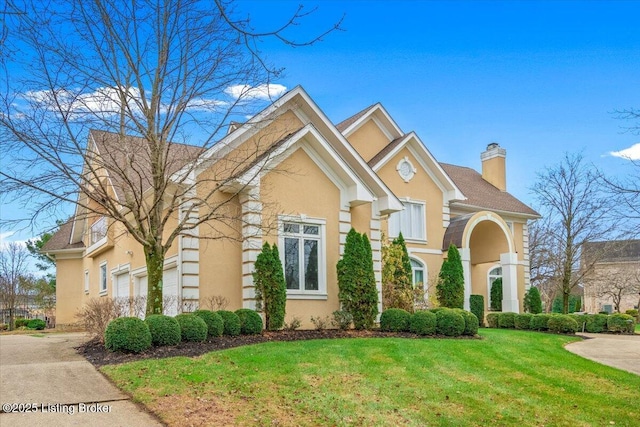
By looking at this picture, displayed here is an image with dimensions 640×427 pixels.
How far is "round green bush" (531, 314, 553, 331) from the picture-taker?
22.1 m

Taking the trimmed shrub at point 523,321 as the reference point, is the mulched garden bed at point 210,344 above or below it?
above

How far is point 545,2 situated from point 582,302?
52203 mm

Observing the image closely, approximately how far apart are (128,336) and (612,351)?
12.6m

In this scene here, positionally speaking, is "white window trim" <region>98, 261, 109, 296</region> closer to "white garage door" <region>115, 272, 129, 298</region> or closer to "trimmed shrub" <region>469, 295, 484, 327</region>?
"white garage door" <region>115, 272, 129, 298</region>

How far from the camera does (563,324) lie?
21469 millimetres

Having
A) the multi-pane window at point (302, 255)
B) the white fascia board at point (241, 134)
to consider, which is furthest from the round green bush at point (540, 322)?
the white fascia board at point (241, 134)

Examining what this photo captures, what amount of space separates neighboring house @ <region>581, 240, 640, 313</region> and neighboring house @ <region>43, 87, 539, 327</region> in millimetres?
7662

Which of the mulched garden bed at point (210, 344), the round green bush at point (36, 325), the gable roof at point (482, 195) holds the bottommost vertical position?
the round green bush at point (36, 325)

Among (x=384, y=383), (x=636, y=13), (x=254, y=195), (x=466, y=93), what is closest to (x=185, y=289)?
(x=254, y=195)

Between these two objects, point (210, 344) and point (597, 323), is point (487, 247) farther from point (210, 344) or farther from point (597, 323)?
point (210, 344)

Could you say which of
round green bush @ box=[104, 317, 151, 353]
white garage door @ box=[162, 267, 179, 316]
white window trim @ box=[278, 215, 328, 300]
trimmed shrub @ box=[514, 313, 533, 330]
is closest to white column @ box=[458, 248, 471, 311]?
trimmed shrub @ box=[514, 313, 533, 330]

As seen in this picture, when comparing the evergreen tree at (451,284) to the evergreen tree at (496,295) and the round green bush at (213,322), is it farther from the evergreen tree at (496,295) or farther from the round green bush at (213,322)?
the round green bush at (213,322)

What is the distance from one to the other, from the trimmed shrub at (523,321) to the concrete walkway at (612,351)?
236 centimetres

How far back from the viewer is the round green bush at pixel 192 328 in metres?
13.0
